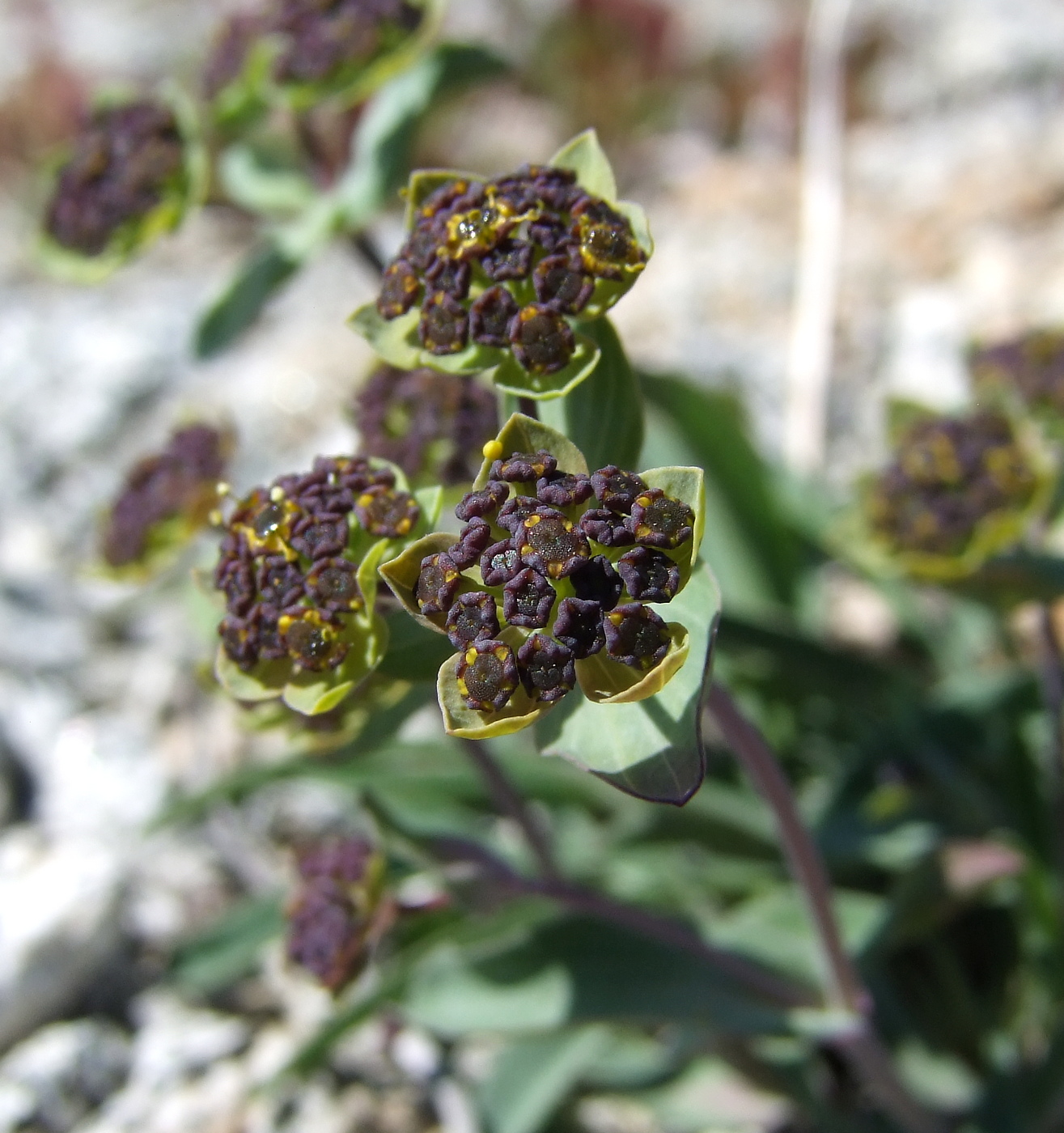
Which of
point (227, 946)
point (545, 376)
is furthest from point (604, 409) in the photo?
point (227, 946)

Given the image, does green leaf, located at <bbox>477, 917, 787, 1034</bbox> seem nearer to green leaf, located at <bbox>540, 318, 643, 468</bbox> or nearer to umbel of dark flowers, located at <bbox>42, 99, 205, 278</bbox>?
green leaf, located at <bbox>540, 318, 643, 468</bbox>

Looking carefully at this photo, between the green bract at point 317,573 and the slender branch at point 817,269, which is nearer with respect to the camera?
the green bract at point 317,573

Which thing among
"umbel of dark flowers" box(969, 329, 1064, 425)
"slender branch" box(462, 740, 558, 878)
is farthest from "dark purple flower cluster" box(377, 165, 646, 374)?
"umbel of dark flowers" box(969, 329, 1064, 425)

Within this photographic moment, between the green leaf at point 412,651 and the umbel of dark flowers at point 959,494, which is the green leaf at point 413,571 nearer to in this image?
the green leaf at point 412,651

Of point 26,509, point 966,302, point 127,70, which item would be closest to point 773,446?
point 966,302

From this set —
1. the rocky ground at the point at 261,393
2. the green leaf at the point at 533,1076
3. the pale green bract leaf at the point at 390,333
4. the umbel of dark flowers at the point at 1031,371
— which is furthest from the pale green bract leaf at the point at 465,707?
the umbel of dark flowers at the point at 1031,371

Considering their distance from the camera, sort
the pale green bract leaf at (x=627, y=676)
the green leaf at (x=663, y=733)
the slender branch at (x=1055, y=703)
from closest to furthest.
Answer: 1. the pale green bract leaf at (x=627, y=676)
2. the green leaf at (x=663, y=733)
3. the slender branch at (x=1055, y=703)

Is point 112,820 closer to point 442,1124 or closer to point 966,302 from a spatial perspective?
point 442,1124

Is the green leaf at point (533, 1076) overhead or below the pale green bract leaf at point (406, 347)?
below
